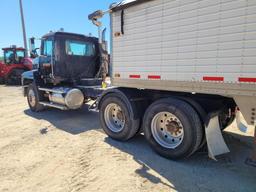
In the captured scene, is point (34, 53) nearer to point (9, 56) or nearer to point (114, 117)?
point (114, 117)

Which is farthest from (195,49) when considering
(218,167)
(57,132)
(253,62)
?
(57,132)

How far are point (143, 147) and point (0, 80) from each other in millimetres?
19319

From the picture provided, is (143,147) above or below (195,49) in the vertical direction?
below

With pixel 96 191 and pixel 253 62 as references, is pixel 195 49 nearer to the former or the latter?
pixel 253 62

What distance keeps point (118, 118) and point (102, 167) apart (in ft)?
5.57

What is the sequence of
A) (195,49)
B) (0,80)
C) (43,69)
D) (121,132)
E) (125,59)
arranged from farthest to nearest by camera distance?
(0,80) < (43,69) < (121,132) < (125,59) < (195,49)

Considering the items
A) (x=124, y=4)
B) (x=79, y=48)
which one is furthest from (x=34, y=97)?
(x=124, y=4)

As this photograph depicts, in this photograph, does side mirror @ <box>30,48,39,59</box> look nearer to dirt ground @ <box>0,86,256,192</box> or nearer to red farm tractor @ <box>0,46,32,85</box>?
dirt ground @ <box>0,86,256,192</box>

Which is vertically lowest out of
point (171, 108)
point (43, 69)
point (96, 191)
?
point (96, 191)

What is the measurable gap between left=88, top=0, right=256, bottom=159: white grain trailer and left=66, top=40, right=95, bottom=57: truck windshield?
2.52 metres

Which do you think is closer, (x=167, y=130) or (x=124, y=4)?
(x=167, y=130)

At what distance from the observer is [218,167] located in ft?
12.3

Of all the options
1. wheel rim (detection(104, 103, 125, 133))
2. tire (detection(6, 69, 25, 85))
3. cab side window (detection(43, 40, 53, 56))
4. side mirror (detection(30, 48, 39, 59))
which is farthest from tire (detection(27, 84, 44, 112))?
tire (detection(6, 69, 25, 85))

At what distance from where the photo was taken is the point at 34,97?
26.7ft
